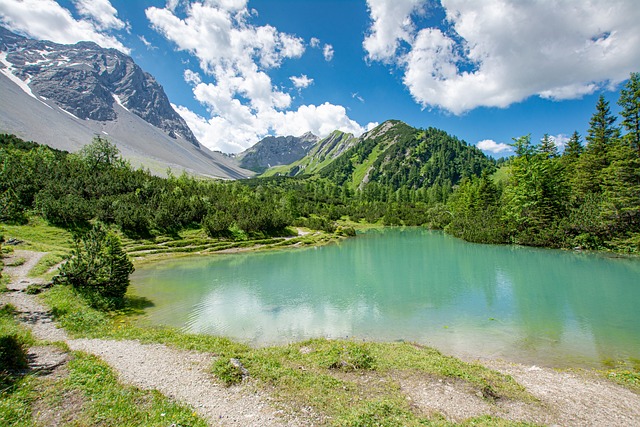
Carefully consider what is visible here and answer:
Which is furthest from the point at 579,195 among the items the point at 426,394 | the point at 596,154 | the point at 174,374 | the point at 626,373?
the point at 174,374

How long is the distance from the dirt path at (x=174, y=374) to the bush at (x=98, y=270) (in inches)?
194

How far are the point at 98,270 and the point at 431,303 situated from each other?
26016 mm

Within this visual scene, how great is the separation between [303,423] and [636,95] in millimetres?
66937

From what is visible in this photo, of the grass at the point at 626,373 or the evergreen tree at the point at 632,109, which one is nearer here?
the grass at the point at 626,373

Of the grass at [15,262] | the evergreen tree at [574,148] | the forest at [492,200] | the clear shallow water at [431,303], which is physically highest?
the evergreen tree at [574,148]

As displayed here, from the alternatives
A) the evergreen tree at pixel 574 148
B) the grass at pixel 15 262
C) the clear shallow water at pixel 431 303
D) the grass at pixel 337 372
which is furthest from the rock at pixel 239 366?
the evergreen tree at pixel 574 148

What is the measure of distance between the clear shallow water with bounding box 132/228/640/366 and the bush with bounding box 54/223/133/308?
3.24 m

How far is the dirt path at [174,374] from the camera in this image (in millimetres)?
8555

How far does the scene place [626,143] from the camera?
4738 centimetres

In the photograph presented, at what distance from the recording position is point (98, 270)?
73.8ft

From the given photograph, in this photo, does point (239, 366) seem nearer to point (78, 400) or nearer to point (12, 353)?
point (78, 400)

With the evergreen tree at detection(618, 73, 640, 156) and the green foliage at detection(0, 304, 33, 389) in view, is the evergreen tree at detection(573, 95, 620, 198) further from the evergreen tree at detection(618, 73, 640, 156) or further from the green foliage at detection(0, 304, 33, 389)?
the green foliage at detection(0, 304, 33, 389)

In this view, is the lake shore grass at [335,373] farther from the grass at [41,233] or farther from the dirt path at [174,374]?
the grass at [41,233]

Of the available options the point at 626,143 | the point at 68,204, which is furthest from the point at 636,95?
the point at 68,204
